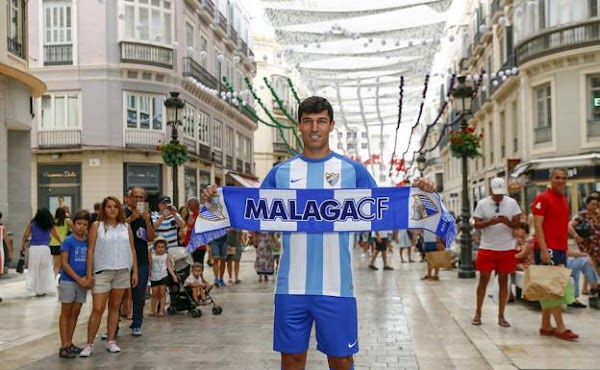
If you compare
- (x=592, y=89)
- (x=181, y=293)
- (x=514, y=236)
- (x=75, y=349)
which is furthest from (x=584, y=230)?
(x=592, y=89)

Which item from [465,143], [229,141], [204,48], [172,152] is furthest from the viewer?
[229,141]

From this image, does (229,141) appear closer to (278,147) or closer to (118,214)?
(278,147)

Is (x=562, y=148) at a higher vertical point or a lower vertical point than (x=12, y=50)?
lower

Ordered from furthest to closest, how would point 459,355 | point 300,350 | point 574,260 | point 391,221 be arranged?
point 574,260 → point 459,355 → point 391,221 → point 300,350

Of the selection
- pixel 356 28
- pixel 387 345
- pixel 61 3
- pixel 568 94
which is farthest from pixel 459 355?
pixel 61 3

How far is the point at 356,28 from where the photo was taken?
27.3 metres

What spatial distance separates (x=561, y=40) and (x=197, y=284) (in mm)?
22549

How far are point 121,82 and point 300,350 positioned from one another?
27383mm

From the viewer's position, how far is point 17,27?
725 inches

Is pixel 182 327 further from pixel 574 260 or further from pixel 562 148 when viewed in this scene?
pixel 562 148

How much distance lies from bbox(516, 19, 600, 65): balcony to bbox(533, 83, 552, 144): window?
1.46m

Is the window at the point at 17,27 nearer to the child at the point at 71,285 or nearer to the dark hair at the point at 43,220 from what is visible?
the dark hair at the point at 43,220

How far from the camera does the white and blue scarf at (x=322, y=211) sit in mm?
4539

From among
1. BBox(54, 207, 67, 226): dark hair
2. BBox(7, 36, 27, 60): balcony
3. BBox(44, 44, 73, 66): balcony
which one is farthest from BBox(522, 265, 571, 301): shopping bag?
BBox(44, 44, 73, 66): balcony
